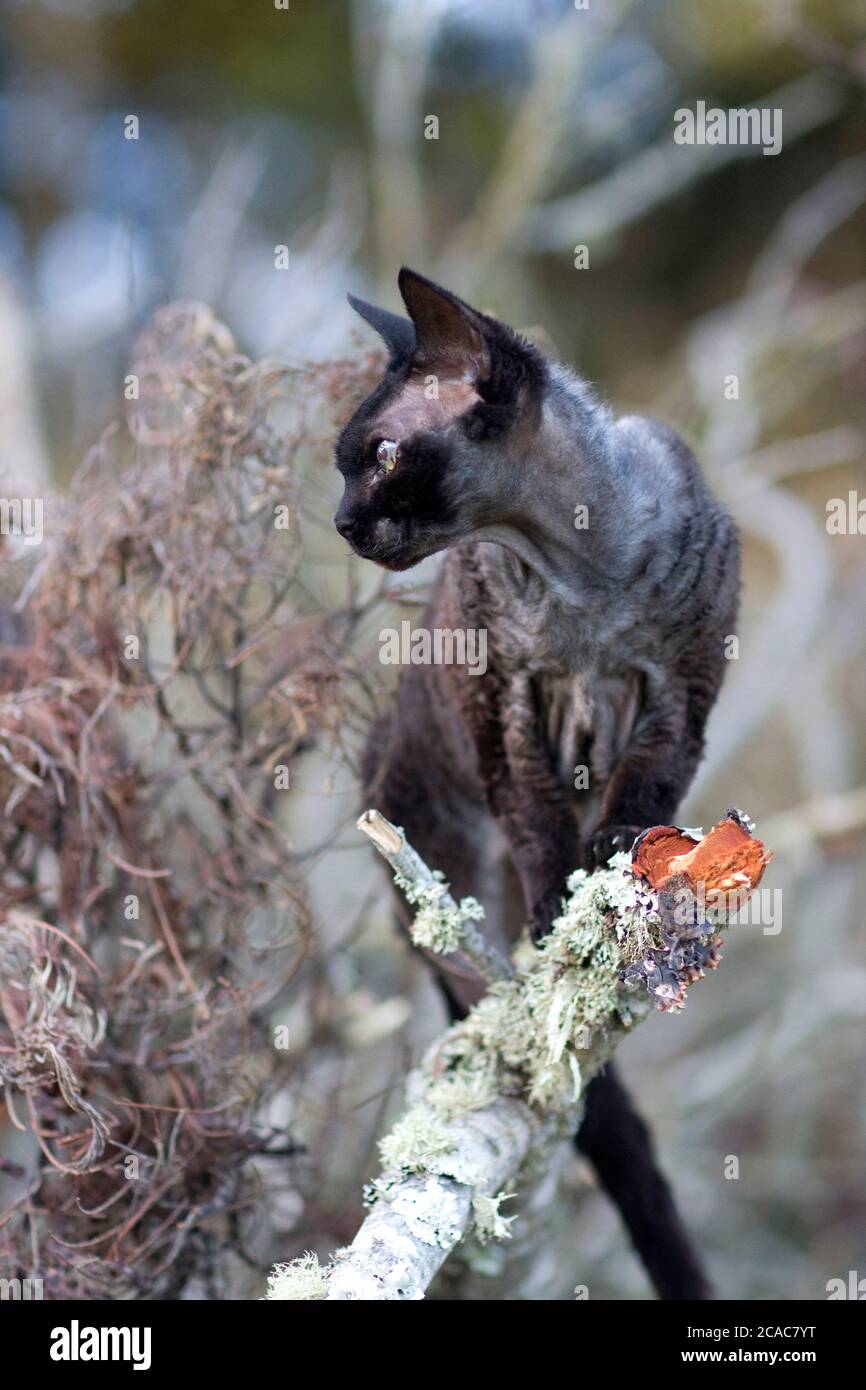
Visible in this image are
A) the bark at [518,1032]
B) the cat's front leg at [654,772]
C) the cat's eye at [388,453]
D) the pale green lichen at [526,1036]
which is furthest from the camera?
the cat's front leg at [654,772]

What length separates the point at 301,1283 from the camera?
2.64m

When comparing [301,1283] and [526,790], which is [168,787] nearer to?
[526,790]

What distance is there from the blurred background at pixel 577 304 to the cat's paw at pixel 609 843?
2.54ft

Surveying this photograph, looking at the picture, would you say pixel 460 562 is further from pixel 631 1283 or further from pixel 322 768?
pixel 631 1283

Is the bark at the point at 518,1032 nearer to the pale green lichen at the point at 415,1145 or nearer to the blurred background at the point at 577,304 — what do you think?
the pale green lichen at the point at 415,1145

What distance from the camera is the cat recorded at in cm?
298

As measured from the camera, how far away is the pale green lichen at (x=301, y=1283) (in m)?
2.63

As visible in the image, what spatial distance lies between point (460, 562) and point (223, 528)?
0.64 m

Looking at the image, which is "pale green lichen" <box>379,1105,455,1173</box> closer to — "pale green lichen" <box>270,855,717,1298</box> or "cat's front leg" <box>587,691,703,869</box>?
"pale green lichen" <box>270,855,717,1298</box>

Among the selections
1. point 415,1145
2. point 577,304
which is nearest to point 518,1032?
point 415,1145

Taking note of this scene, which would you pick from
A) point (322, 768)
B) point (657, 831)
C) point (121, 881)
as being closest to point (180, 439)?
point (121, 881)

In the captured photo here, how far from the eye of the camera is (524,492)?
3176 millimetres

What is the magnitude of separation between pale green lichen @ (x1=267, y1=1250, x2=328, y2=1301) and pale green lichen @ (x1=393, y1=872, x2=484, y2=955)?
2.38 ft

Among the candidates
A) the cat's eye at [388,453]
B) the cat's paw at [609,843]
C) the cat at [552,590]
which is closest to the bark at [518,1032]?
the cat's paw at [609,843]
